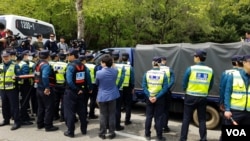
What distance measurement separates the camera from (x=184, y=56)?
A: 8.12 meters

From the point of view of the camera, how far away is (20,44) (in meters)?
10.3

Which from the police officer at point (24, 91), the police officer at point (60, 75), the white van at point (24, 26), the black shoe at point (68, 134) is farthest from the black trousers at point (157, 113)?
the white van at point (24, 26)

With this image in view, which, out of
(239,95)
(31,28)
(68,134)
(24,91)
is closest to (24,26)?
(31,28)

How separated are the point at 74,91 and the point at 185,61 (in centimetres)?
313

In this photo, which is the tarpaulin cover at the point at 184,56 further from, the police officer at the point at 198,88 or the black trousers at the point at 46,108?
the black trousers at the point at 46,108

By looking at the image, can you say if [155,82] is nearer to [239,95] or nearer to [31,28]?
[239,95]

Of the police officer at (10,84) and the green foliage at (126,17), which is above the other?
the green foliage at (126,17)

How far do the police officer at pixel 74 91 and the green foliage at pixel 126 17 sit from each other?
14015 millimetres

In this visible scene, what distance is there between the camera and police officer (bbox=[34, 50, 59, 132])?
6965 millimetres

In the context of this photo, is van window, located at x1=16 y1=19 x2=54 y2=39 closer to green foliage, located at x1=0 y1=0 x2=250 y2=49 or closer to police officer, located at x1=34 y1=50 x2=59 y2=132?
green foliage, located at x1=0 y1=0 x2=250 y2=49

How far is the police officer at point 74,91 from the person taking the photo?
21.8 feet

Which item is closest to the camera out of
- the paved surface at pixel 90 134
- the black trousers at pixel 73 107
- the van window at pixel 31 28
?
the paved surface at pixel 90 134

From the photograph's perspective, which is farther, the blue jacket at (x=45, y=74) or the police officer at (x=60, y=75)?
the police officer at (x=60, y=75)

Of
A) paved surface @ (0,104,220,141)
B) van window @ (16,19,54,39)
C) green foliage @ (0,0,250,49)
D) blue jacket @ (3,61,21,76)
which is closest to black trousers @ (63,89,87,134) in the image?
paved surface @ (0,104,220,141)
